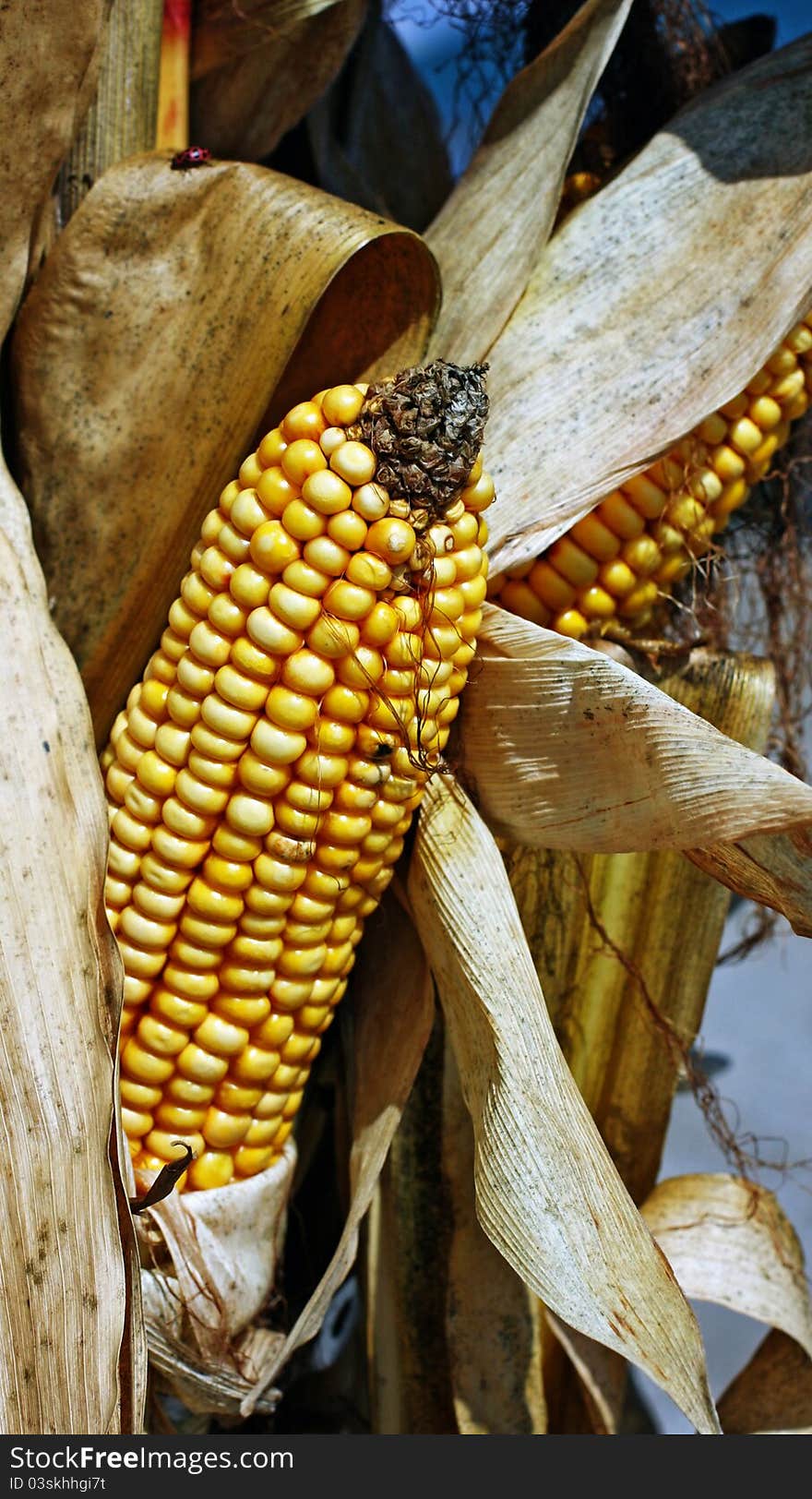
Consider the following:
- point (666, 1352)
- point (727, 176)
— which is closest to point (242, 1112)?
point (666, 1352)

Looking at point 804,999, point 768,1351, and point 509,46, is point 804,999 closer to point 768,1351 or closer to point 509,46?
point 768,1351

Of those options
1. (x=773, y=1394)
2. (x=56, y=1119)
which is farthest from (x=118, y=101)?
(x=773, y=1394)

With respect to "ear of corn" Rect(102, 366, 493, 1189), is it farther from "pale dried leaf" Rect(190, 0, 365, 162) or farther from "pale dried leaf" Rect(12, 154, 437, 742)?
"pale dried leaf" Rect(190, 0, 365, 162)

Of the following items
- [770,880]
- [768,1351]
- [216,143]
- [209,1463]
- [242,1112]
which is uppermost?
[216,143]

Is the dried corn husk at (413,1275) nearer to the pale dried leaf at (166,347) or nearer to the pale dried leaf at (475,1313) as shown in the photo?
the pale dried leaf at (475,1313)

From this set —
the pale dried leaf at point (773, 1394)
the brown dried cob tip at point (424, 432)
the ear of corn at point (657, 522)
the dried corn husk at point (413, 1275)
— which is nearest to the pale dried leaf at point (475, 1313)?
the dried corn husk at point (413, 1275)

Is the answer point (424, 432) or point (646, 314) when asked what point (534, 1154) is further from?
point (646, 314)
